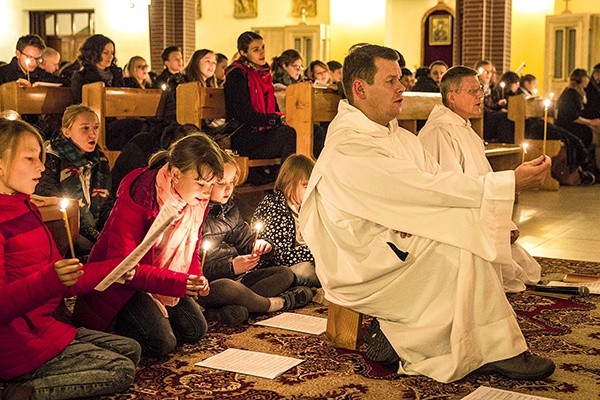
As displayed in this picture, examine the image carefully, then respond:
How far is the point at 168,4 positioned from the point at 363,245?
13.3 m

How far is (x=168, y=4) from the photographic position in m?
16.7

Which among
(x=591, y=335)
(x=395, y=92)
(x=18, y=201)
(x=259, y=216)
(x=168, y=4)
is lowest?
(x=591, y=335)

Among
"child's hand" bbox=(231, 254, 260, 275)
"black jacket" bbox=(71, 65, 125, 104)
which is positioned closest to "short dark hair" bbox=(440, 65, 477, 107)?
"child's hand" bbox=(231, 254, 260, 275)

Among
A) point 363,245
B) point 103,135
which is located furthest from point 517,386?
point 103,135

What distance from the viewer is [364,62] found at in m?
4.34

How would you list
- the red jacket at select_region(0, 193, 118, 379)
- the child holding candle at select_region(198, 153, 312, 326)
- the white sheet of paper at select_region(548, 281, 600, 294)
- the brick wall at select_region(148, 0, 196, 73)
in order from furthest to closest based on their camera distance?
the brick wall at select_region(148, 0, 196, 73)
the white sheet of paper at select_region(548, 281, 600, 294)
the child holding candle at select_region(198, 153, 312, 326)
the red jacket at select_region(0, 193, 118, 379)

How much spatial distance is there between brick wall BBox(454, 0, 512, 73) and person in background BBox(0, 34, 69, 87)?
7.72 m

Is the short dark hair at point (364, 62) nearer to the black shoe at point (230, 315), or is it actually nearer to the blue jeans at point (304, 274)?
the black shoe at point (230, 315)

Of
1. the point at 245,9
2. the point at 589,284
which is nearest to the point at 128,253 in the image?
the point at 589,284

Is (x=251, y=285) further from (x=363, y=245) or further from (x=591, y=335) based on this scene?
(x=591, y=335)

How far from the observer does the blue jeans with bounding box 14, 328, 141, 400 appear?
11.7 feet

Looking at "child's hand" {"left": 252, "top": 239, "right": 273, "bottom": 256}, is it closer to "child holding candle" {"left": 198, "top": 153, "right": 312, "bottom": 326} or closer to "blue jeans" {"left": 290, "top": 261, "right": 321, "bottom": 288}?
"child holding candle" {"left": 198, "top": 153, "right": 312, "bottom": 326}

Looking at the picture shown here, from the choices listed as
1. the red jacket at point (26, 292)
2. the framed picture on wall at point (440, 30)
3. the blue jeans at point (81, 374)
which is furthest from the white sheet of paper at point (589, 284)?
the framed picture on wall at point (440, 30)

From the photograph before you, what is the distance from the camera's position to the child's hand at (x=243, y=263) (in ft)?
16.6
